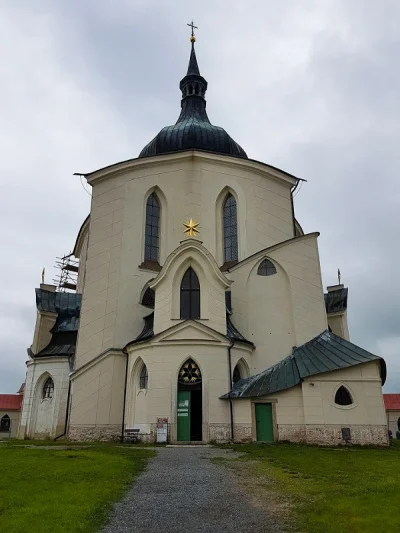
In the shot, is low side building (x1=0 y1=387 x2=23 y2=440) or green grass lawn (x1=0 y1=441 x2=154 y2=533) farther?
low side building (x1=0 y1=387 x2=23 y2=440)

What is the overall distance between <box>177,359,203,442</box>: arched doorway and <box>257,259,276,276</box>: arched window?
Result: 23.1 feet

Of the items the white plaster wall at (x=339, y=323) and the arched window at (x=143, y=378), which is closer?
the arched window at (x=143, y=378)

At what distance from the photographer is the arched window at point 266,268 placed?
2508cm

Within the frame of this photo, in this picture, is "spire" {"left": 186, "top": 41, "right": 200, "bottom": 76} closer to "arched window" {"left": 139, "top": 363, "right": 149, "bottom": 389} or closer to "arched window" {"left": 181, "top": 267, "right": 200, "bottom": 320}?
"arched window" {"left": 181, "top": 267, "right": 200, "bottom": 320}

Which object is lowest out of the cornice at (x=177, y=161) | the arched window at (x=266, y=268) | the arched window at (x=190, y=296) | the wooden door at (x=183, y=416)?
the wooden door at (x=183, y=416)

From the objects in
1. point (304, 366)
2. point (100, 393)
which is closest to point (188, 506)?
point (304, 366)

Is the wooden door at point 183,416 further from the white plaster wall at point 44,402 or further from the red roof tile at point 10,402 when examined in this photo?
the red roof tile at point 10,402

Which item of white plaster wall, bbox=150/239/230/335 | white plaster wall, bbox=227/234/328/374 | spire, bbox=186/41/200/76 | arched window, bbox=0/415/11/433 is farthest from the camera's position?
spire, bbox=186/41/200/76

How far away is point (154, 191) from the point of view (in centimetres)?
2877

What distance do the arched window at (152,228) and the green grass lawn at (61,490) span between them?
15796 millimetres

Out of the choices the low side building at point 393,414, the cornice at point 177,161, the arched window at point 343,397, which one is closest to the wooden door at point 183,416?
the arched window at point 343,397

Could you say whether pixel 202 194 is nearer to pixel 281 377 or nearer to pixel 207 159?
pixel 207 159

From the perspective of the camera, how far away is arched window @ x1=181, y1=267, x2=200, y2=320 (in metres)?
22.0

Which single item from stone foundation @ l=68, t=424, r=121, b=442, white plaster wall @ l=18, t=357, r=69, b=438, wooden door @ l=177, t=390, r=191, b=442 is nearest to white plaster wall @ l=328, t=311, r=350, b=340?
wooden door @ l=177, t=390, r=191, b=442
